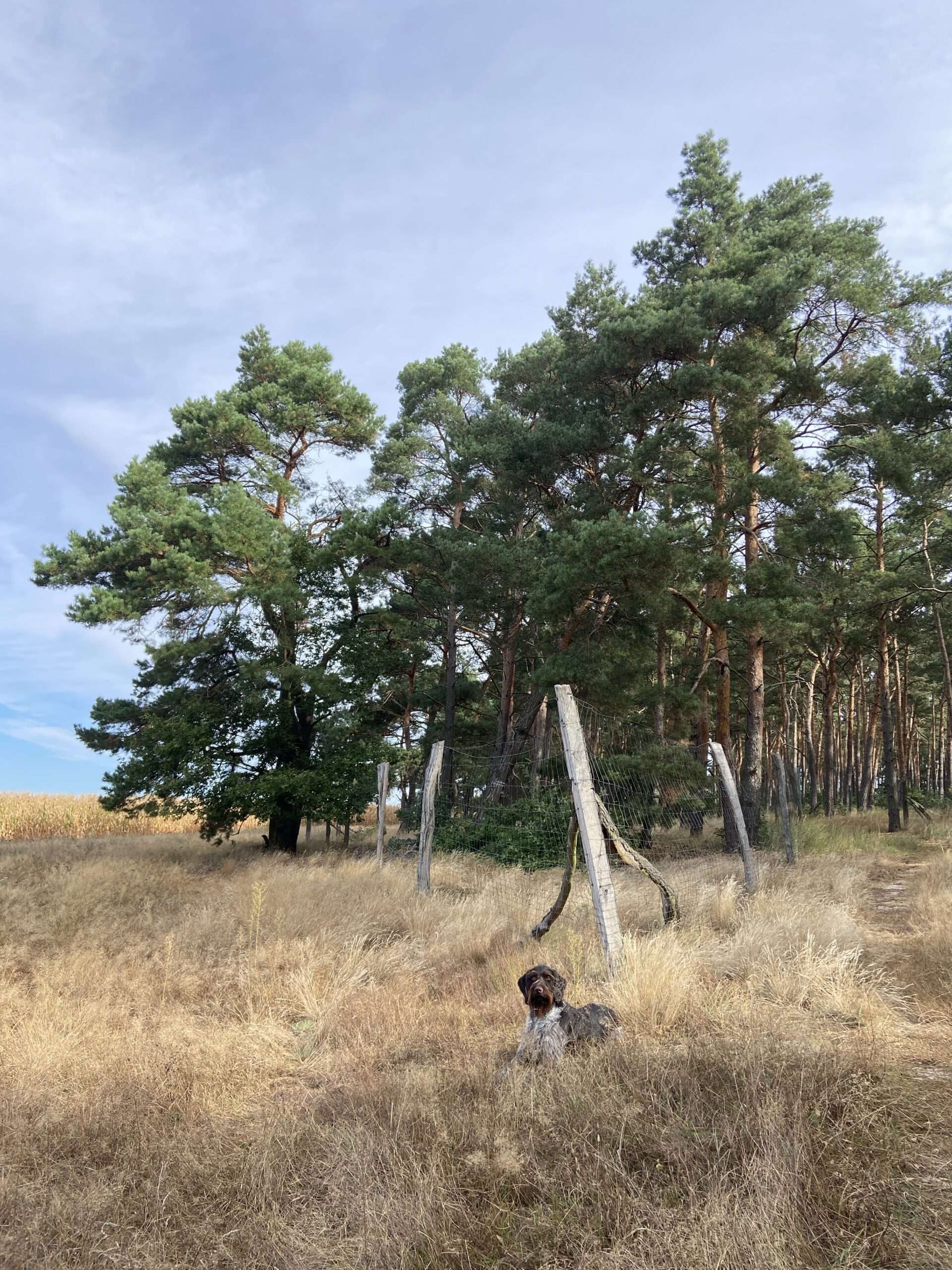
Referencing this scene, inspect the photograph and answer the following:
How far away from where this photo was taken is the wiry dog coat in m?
3.75

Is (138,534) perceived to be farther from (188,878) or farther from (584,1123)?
(584,1123)

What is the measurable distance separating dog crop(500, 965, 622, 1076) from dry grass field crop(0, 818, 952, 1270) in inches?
6.5

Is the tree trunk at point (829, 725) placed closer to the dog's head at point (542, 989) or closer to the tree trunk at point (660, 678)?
the tree trunk at point (660, 678)

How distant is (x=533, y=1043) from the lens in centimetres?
380

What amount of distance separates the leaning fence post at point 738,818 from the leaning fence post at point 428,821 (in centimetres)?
411

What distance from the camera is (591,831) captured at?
18.3 ft

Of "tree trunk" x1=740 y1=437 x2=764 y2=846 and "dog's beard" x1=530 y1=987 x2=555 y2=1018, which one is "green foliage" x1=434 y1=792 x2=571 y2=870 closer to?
"tree trunk" x1=740 y1=437 x2=764 y2=846

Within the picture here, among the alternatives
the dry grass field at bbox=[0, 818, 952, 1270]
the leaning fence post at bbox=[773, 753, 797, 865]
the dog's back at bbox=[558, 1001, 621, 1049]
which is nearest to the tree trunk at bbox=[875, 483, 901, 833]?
the leaning fence post at bbox=[773, 753, 797, 865]

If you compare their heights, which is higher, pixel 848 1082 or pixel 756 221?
pixel 756 221

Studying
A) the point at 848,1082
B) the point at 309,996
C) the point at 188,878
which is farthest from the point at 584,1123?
the point at 188,878

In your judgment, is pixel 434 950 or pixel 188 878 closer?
pixel 434 950

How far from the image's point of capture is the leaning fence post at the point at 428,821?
9.93m

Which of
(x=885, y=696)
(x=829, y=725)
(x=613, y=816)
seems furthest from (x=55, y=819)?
(x=885, y=696)

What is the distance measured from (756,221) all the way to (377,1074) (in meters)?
19.9
